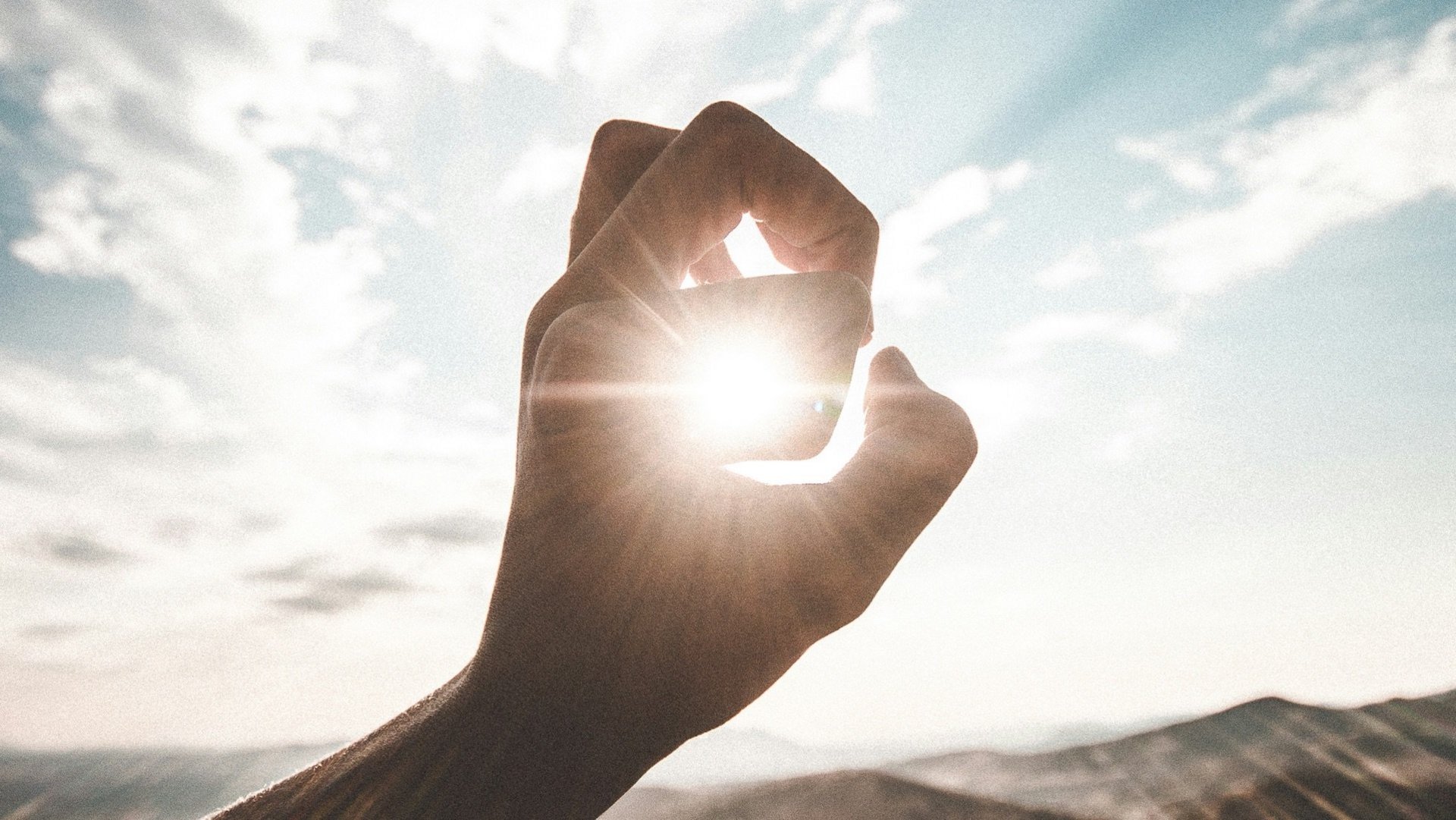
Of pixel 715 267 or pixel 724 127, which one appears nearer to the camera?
pixel 724 127

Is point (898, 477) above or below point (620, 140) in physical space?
below

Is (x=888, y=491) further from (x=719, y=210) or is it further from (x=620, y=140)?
(x=620, y=140)

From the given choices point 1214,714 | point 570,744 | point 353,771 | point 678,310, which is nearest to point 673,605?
point 570,744

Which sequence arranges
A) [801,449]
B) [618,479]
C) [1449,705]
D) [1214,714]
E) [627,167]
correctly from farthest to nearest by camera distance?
[1214,714], [1449,705], [627,167], [801,449], [618,479]

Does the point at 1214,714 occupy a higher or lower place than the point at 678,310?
lower

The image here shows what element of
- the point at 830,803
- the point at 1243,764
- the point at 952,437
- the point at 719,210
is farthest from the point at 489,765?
the point at 1243,764

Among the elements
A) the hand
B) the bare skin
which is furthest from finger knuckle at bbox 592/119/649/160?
the hand

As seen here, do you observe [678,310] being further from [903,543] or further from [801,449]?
[903,543]
